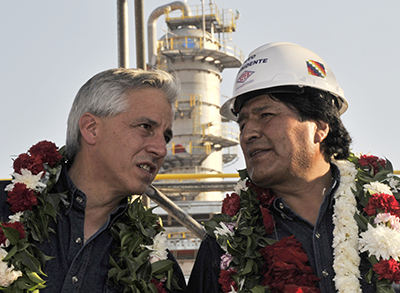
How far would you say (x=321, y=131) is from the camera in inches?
144

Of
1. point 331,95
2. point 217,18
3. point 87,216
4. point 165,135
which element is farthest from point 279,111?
point 217,18

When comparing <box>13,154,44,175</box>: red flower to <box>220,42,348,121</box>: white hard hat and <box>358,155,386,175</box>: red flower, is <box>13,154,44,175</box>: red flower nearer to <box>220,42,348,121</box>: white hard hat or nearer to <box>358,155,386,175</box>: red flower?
<box>220,42,348,121</box>: white hard hat

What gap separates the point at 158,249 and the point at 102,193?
0.57m

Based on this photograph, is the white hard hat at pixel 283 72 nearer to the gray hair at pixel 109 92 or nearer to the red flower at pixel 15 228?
the gray hair at pixel 109 92

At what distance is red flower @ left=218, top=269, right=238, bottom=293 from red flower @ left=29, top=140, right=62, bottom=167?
1.46 m

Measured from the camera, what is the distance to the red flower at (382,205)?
338cm

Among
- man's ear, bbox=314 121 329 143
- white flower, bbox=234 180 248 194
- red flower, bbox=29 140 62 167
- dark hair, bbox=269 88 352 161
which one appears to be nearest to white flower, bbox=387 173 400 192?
dark hair, bbox=269 88 352 161

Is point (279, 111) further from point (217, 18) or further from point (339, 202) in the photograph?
point (217, 18)

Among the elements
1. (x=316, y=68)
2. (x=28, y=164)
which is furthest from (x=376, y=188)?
(x=28, y=164)

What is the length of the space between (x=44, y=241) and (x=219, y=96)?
2815 centimetres

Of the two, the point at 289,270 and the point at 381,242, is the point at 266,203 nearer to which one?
the point at 289,270

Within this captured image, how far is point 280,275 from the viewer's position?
3193 mm

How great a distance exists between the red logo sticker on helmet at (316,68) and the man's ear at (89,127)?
5.44 ft

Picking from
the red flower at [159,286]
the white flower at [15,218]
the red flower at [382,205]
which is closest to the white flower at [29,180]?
the white flower at [15,218]
